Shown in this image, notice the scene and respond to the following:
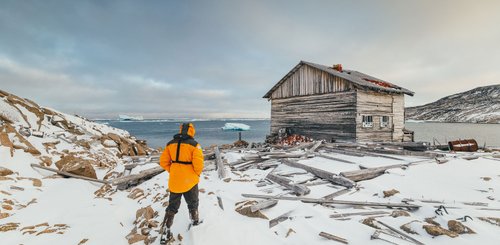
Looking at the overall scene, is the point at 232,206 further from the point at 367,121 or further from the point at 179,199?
the point at 367,121

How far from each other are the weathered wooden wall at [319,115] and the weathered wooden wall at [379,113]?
0.71 meters

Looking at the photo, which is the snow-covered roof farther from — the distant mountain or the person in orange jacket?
the distant mountain

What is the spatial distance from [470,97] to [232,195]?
754ft

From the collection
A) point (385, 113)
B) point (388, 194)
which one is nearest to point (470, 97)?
point (385, 113)

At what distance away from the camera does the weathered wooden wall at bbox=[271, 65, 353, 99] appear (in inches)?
771

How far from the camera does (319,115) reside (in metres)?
21.1

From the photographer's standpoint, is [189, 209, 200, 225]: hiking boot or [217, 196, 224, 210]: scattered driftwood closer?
[189, 209, 200, 225]: hiking boot

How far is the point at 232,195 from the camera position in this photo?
6.74 metres

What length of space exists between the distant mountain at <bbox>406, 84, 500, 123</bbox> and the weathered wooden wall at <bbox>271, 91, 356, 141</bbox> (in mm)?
157932

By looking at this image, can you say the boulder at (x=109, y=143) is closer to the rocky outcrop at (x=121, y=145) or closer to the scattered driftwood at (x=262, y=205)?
the rocky outcrop at (x=121, y=145)

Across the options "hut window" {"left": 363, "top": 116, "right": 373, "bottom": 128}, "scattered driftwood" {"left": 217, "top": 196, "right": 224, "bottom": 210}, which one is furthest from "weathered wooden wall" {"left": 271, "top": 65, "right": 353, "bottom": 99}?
"scattered driftwood" {"left": 217, "top": 196, "right": 224, "bottom": 210}

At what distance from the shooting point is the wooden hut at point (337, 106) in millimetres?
18734

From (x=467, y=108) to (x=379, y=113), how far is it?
18924cm

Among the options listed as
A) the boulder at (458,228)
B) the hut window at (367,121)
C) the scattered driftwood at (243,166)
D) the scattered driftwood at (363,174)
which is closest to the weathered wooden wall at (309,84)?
the hut window at (367,121)
